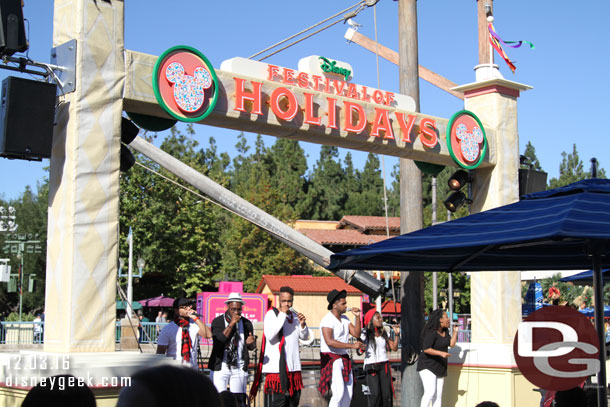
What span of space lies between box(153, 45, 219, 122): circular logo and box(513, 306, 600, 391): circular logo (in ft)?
14.5

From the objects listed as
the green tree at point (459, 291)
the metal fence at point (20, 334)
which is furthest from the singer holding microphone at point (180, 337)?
the green tree at point (459, 291)

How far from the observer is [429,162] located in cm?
1117

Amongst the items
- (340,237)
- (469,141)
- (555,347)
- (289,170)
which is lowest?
(555,347)

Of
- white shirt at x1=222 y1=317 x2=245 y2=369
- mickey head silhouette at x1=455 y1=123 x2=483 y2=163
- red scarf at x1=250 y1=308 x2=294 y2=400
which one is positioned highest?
mickey head silhouette at x1=455 y1=123 x2=483 y2=163

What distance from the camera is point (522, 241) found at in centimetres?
496

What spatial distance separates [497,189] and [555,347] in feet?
21.1

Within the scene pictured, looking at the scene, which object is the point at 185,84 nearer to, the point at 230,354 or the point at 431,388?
the point at 230,354

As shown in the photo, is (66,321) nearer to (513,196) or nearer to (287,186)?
(513,196)

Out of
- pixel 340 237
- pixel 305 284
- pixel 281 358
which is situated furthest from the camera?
pixel 340 237

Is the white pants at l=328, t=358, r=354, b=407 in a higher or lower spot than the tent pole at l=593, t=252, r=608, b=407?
lower

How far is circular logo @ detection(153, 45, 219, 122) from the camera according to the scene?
26.1 feet

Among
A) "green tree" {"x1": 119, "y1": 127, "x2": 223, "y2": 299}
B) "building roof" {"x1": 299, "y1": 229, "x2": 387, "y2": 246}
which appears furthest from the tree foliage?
"building roof" {"x1": 299, "y1": 229, "x2": 387, "y2": 246}

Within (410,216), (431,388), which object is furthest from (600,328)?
(410,216)

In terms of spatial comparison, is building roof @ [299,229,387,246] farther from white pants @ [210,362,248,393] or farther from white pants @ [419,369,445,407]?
white pants @ [210,362,248,393]
